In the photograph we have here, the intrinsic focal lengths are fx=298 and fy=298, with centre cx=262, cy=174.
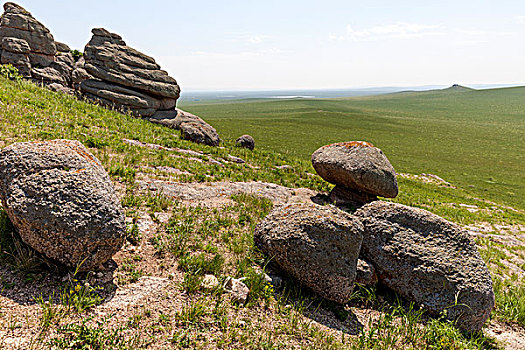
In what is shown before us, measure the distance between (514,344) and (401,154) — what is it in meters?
52.2

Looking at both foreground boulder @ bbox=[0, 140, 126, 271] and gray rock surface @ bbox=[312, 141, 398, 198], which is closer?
foreground boulder @ bbox=[0, 140, 126, 271]

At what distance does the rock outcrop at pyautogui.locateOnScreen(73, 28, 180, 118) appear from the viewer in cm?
2900

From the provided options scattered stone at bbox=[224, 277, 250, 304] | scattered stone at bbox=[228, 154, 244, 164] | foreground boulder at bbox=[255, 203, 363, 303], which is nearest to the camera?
scattered stone at bbox=[224, 277, 250, 304]

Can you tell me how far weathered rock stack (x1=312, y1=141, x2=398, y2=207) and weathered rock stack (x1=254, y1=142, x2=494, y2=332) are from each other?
5104 millimetres

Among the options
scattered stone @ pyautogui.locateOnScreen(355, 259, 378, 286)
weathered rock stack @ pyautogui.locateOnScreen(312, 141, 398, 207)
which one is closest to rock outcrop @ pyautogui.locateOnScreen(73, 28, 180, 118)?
weathered rock stack @ pyautogui.locateOnScreen(312, 141, 398, 207)

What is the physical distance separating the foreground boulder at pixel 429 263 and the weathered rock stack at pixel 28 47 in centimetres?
4281

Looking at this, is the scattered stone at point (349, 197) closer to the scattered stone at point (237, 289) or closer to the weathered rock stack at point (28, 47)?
the scattered stone at point (237, 289)

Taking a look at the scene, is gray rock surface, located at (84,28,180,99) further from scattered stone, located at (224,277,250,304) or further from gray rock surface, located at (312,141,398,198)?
scattered stone, located at (224,277,250,304)

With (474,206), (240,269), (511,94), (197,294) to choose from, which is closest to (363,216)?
(240,269)

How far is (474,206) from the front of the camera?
2759 cm

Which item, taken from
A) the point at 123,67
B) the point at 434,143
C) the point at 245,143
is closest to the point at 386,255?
the point at 245,143

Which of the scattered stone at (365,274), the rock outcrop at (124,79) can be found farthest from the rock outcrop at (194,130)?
the scattered stone at (365,274)

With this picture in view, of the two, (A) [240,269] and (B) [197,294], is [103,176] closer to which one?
(B) [197,294]

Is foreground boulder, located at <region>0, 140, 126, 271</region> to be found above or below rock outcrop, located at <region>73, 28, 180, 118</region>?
below
